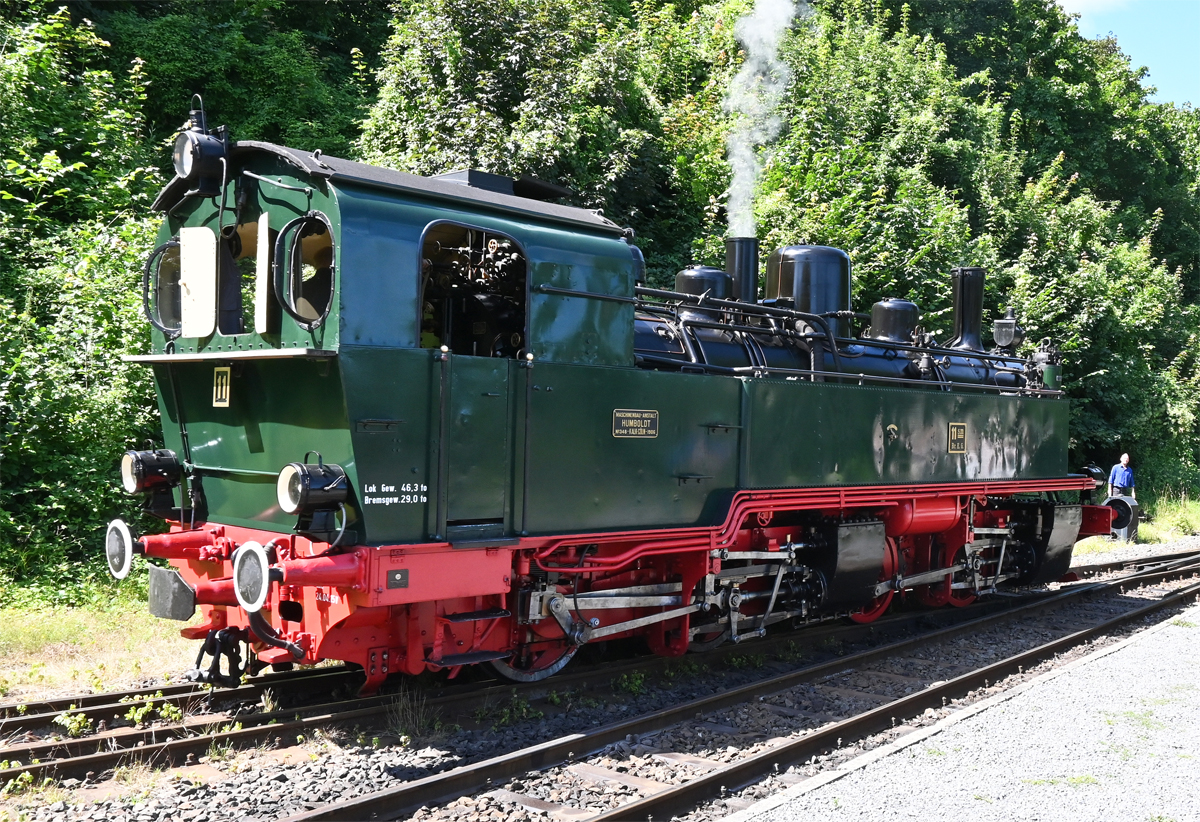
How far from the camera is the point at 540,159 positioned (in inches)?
515

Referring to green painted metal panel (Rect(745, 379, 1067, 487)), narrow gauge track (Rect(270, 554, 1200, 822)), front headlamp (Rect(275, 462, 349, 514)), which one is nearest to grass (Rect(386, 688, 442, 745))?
narrow gauge track (Rect(270, 554, 1200, 822))

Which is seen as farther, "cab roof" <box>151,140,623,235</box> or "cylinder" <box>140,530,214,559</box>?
"cylinder" <box>140,530,214,559</box>

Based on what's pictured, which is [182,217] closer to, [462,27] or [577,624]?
[577,624]

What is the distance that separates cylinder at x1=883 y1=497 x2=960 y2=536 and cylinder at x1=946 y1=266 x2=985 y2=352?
2.36m

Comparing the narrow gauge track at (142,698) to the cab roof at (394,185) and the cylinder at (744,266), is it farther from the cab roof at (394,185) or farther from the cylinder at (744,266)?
the cylinder at (744,266)

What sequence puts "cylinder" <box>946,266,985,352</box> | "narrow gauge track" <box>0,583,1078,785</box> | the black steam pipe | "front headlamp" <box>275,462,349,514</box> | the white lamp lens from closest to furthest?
1. "front headlamp" <box>275,462,349,514</box>
2. "narrow gauge track" <box>0,583,1078,785</box>
3. the white lamp lens
4. the black steam pipe
5. "cylinder" <box>946,266,985,352</box>

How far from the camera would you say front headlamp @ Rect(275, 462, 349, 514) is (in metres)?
→ 4.41

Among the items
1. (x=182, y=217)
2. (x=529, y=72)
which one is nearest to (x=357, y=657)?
(x=182, y=217)

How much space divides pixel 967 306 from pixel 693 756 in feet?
23.1

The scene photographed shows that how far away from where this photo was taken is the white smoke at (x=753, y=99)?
33.7ft

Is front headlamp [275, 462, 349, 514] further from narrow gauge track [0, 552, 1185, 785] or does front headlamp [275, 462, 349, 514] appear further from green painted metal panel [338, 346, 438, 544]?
narrow gauge track [0, 552, 1185, 785]

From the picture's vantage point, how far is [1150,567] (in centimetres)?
1241

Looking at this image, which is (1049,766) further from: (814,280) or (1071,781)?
(814,280)

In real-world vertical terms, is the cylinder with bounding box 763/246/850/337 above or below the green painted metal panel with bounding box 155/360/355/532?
above
